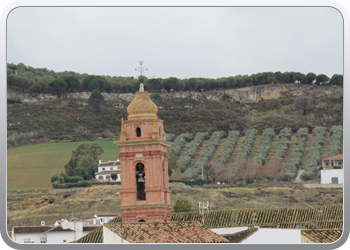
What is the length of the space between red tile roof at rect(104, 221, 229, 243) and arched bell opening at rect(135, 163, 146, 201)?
8.47 metres

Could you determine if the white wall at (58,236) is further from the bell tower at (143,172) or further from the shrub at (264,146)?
the shrub at (264,146)

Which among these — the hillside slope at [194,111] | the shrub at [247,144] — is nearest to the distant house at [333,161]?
the shrub at [247,144]

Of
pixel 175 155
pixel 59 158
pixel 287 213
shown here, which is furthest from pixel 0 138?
pixel 175 155

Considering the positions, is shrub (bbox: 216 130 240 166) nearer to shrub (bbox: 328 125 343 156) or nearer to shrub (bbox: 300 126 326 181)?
shrub (bbox: 300 126 326 181)

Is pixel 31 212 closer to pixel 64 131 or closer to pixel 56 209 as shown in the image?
pixel 56 209

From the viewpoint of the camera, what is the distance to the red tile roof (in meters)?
20.0

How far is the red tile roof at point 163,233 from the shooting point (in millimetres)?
20047

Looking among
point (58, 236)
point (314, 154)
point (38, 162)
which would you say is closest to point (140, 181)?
point (58, 236)

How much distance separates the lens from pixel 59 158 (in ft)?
285

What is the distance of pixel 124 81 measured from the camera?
110062 mm

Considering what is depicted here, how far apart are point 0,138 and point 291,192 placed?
223 feet

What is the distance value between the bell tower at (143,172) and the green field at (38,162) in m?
44.9

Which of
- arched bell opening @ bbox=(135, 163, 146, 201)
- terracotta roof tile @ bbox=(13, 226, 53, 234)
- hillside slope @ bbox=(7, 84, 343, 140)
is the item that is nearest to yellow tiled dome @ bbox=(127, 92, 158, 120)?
arched bell opening @ bbox=(135, 163, 146, 201)

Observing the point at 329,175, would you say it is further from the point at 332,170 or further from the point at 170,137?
the point at 170,137
